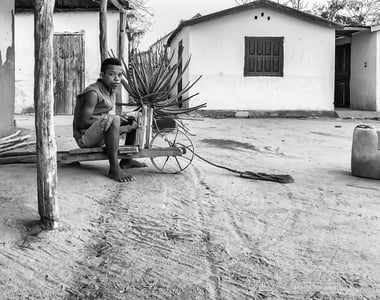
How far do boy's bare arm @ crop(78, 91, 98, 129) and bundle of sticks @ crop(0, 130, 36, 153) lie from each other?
6.69 ft

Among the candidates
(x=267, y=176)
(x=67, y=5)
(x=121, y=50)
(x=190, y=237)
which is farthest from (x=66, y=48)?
(x=190, y=237)

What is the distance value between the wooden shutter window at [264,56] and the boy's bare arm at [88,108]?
1102 cm

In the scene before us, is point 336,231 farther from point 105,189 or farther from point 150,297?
point 105,189

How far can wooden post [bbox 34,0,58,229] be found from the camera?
340 centimetres

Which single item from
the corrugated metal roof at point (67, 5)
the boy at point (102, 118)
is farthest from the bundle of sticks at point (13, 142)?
the corrugated metal roof at point (67, 5)

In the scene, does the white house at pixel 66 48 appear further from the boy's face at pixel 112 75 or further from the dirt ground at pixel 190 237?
the boy's face at pixel 112 75

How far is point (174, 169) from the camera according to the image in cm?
571

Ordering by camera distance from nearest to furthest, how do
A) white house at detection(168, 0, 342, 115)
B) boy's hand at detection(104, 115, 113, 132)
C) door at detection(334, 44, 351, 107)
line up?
boy's hand at detection(104, 115, 113, 132) → white house at detection(168, 0, 342, 115) → door at detection(334, 44, 351, 107)

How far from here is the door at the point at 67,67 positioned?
13.5m

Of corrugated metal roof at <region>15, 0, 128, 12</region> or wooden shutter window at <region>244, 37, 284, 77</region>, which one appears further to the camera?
wooden shutter window at <region>244, 37, 284, 77</region>

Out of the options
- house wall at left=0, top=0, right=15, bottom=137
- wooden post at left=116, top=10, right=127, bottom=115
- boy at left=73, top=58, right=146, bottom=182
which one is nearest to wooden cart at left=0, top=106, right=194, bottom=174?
boy at left=73, top=58, right=146, bottom=182

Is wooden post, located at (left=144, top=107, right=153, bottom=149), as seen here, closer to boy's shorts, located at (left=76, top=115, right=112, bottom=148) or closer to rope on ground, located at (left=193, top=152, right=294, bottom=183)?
boy's shorts, located at (left=76, top=115, right=112, bottom=148)

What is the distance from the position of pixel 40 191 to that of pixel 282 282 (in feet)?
6.20

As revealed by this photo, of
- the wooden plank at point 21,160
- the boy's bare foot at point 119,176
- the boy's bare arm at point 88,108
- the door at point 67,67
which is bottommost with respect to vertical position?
the boy's bare foot at point 119,176
